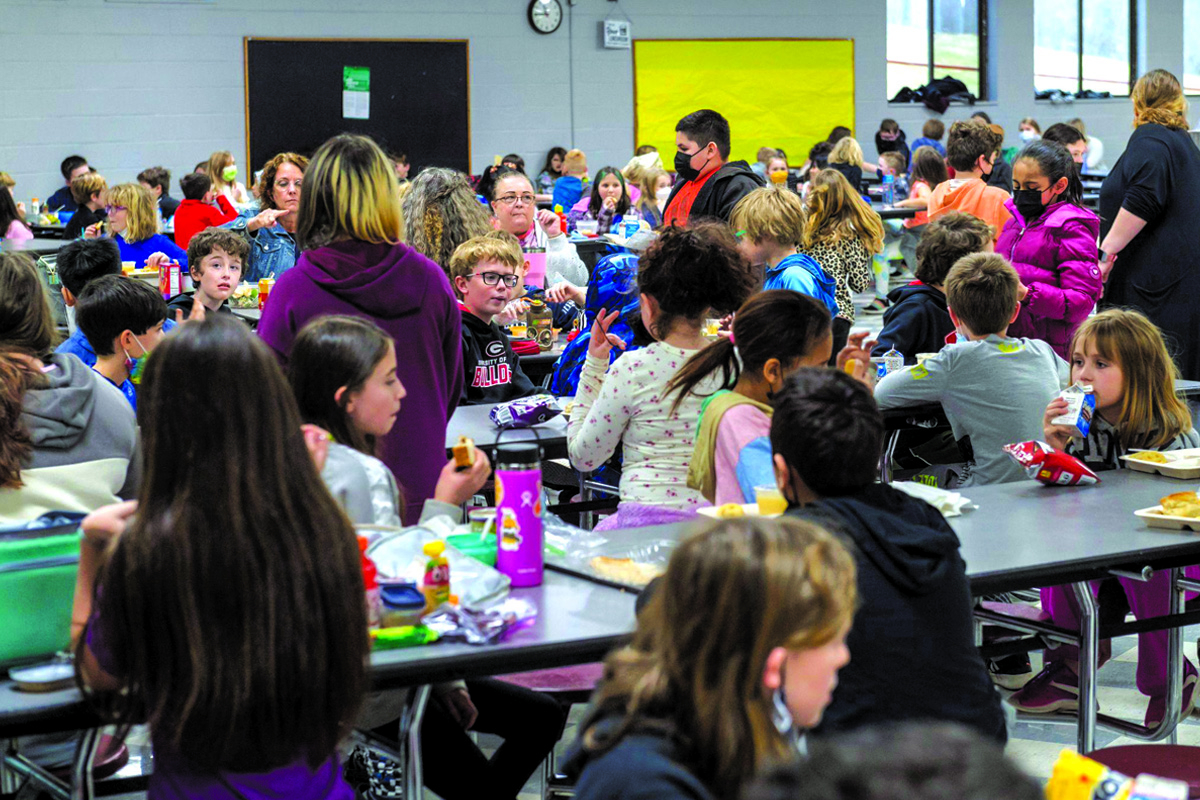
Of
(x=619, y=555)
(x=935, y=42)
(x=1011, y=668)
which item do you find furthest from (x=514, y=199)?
(x=935, y=42)

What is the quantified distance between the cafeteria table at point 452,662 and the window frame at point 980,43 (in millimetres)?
13901

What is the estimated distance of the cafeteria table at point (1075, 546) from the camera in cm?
241

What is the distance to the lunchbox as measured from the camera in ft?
6.30

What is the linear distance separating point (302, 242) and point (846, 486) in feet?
4.91

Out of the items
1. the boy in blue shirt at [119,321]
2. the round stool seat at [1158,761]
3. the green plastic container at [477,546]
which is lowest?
the round stool seat at [1158,761]

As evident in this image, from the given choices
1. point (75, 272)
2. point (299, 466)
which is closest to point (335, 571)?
point (299, 466)

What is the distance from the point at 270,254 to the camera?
5582 mm

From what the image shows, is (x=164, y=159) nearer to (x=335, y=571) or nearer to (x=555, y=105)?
(x=555, y=105)

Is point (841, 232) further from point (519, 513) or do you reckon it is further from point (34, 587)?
point (34, 587)

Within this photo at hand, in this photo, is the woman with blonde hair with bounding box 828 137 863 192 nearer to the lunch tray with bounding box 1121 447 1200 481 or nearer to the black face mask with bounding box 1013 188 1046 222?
the black face mask with bounding box 1013 188 1046 222

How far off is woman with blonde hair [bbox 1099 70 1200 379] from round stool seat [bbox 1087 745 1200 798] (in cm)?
309

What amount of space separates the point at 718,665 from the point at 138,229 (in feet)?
19.6

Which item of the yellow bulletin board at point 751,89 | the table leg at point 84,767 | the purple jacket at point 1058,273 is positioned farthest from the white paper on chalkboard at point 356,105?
the table leg at point 84,767

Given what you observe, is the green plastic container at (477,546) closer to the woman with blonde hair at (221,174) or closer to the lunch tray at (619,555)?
the lunch tray at (619,555)
